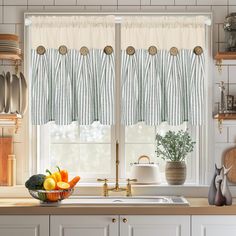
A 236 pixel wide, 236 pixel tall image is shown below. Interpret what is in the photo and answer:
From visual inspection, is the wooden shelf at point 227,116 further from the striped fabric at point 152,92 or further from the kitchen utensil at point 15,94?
the kitchen utensil at point 15,94

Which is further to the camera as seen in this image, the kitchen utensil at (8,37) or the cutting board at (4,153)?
the cutting board at (4,153)

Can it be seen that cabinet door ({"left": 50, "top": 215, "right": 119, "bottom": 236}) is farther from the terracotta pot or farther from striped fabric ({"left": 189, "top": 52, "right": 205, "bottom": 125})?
striped fabric ({"left": 189, "top": 52, "right": 205, "bottom": 125})

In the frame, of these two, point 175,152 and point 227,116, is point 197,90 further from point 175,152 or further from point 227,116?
point 175,152

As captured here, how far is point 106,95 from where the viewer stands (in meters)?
4.61

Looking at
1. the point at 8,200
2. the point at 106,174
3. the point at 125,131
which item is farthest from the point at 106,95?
the point at 8,200

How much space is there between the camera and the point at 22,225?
3.93 meters

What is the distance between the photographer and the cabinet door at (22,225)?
12.9 ft

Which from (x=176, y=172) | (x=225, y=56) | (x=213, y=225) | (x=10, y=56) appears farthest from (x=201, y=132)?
(x=10, y=56)

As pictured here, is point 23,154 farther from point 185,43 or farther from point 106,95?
point 185,43

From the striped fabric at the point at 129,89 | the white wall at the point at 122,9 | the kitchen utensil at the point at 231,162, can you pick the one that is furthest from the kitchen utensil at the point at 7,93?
the kitchen utensil at the point at 231,162

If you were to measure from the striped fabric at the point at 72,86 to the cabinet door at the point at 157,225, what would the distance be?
3.09 feet

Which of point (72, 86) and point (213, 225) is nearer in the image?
point (213, 225)

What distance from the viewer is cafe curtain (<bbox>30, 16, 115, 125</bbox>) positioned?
4.60 meters

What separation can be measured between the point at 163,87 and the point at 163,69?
0.45 ft
